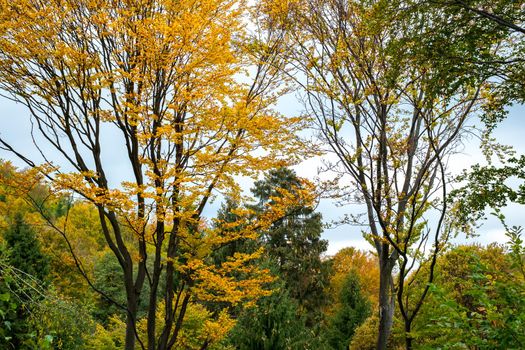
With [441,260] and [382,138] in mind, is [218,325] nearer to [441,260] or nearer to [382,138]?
[382,138]

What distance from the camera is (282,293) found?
12.9 metres

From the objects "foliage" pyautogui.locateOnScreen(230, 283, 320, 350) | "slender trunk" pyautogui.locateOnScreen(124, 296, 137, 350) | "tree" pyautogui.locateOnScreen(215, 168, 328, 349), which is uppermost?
"tree" pyautogui.locateOnScreen(215, 168, 328, 349)

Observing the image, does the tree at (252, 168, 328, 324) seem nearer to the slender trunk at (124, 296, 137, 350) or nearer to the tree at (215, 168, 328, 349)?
the tree at (215, 168, 328, 349)

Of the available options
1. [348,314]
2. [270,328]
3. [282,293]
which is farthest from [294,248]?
[270,328]

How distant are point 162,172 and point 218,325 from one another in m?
3.52

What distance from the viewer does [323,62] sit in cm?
983

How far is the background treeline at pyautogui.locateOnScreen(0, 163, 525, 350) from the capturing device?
5.59 m

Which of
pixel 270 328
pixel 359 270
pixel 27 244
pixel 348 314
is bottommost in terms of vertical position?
pixel 270 328

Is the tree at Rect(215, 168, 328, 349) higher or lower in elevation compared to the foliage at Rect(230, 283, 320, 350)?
higher

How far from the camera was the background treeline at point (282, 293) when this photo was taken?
5590 mm

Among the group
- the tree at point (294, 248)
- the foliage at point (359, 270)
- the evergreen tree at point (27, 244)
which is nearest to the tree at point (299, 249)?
the tree at point (294, 248)

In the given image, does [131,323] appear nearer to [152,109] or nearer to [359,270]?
[152,109]

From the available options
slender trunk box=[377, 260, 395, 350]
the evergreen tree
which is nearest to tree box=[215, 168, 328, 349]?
the evergreen tree

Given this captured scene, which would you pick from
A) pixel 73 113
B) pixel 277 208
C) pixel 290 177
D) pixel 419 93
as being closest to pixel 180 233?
pixel 277 208
